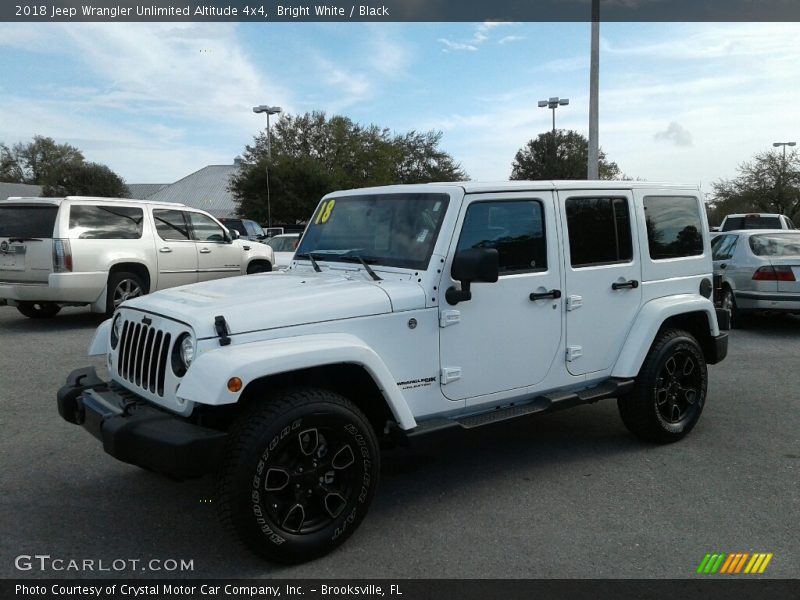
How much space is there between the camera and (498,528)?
3.82m

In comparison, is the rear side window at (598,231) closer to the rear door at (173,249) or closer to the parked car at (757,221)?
the rear door at (173,249)

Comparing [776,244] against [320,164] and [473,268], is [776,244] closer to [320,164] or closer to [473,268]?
[473,268]

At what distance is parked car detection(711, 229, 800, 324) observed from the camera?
988 cm

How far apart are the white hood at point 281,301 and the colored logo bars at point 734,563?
1918 mm

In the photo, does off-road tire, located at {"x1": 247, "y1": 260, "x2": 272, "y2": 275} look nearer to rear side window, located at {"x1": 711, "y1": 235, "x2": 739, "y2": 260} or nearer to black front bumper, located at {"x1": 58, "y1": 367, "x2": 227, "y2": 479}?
rear side window, located at {"x1": 711, "y1": 235, "x2": 739, "y2": 260}

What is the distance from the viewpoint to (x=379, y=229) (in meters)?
4.42

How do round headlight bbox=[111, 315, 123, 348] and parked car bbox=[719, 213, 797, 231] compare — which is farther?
parked car bbox=[719, 213, 797, 231]

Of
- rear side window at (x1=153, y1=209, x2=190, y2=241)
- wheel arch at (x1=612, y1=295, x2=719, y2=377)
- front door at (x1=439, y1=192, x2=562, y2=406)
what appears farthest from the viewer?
rear side window at (x1=153, y1=209, x2=190, y2=241)

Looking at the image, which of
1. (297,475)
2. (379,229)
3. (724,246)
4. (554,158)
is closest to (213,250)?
(379,229)

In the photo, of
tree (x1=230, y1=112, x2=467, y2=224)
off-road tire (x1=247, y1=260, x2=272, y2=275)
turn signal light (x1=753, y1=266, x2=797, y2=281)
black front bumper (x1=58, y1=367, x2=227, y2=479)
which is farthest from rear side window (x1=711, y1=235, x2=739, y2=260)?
tree (x1=230, y1=112, x2=467, y2=224)

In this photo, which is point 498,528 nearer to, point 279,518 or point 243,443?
point 279,518

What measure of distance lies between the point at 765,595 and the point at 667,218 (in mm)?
2912

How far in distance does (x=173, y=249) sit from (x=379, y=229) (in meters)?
7.80

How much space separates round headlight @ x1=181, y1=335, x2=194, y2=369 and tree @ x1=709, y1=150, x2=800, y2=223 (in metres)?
42.8
